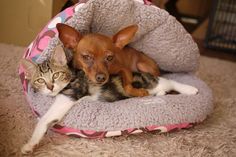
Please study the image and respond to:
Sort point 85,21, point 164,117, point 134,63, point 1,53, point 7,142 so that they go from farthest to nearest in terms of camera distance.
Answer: point 1,53, point 134,63, point 85,21, point 164,117, point 7,142

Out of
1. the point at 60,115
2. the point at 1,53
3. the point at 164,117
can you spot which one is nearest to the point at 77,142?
the point at 60,115

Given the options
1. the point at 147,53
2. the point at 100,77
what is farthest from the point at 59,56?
the point at 147,53

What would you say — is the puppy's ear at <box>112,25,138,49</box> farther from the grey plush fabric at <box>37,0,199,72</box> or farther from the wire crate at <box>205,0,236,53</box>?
the wire crate at <box>205,0,236,53</box>

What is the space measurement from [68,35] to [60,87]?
0.73 feet

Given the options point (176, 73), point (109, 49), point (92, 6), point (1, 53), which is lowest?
point (1, 53)

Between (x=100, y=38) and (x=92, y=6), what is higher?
(x=92, y=6)

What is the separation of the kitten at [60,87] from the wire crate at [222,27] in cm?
137

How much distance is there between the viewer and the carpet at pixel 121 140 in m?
1.41

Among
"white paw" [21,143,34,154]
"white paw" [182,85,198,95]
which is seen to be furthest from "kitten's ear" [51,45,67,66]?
"white paw" [182,85,198,95]

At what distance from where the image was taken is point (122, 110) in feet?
4.90

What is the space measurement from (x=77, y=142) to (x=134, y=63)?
0.55 m

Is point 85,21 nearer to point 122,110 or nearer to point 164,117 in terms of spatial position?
point 122,110

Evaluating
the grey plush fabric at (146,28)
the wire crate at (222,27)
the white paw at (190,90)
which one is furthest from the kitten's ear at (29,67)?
the wire crate at (222,27)

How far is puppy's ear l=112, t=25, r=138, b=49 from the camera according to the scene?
157cm
